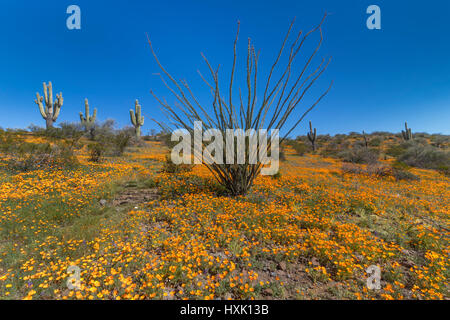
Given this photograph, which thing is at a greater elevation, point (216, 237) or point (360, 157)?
point (360, 157)

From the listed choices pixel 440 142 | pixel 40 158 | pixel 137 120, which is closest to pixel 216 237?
pixel 40 158

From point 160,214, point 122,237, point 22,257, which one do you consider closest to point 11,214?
point 22,257

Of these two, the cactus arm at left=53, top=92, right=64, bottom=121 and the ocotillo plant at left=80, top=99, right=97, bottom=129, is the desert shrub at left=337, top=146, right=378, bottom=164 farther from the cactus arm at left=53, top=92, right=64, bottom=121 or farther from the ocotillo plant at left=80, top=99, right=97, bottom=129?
the cactus arm at left=53, top=92, right=64, bottom=121

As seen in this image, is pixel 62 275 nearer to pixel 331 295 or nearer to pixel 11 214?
pixel 11 214

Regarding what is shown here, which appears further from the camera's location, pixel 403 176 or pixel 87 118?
pixel 87 118

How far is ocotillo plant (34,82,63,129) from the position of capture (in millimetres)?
23308

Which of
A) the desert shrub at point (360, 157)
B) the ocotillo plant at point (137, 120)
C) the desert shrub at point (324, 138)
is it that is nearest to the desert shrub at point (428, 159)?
the desert shrub at point (360, 157)

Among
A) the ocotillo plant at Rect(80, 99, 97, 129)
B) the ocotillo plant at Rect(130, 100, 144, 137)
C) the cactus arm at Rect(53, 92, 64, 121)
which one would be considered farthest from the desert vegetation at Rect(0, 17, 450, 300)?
the cactus arm at Rect(53, 92, 64, 121)

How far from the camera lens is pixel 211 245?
321cm

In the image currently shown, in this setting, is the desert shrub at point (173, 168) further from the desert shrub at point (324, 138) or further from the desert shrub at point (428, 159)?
the desert shrub at point (324, 138)

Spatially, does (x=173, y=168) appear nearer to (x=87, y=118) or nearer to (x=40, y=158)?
(x=40, y=158)

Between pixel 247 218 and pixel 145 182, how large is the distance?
466 centimetres

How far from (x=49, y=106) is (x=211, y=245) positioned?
3189 centimetres

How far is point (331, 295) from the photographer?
2320 millimetres
